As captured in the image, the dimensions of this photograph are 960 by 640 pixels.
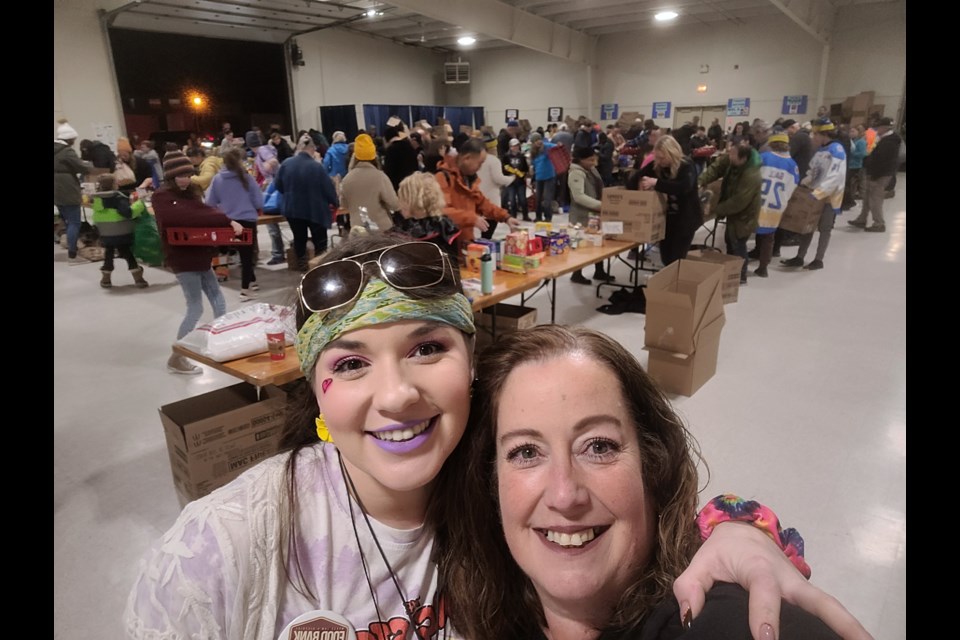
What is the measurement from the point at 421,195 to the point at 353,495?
2940 mm

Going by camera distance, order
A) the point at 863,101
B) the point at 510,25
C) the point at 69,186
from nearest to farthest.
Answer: the point at 69,186
the point at 510,25
the point at 863,101

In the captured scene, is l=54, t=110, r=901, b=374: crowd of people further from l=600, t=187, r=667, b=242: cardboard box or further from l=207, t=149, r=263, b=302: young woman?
l=600, t=187, r=667, b=242: cardboard box

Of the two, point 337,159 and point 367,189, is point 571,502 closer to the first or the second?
point 367,189

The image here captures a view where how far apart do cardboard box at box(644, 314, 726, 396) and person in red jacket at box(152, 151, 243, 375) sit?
3.20 metres

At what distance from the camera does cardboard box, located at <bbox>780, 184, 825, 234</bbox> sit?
6.33 meters

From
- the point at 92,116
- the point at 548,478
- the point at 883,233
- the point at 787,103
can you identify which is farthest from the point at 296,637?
the point at 787,103

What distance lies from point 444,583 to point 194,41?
656 inches

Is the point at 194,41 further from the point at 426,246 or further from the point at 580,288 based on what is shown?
the point at 426,246

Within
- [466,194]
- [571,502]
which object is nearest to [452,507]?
[571,502]

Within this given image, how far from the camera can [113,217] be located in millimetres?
5840

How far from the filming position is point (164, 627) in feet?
3.00

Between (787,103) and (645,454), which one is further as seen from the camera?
(787,103)

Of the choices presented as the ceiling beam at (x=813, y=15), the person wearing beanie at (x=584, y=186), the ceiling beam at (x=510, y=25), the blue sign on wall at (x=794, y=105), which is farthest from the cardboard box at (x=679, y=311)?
the blue sign on wall at (x=794, y=105)

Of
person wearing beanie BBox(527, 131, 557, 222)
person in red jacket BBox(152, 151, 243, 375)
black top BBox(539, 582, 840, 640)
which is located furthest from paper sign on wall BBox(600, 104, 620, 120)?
black top BBox(539, 582, 840, 640)
